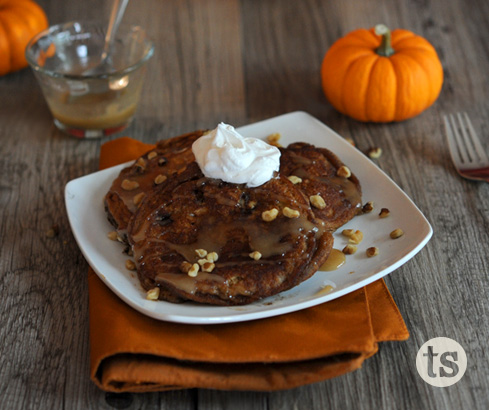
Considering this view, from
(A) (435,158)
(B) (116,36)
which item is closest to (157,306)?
(A) (435,158)

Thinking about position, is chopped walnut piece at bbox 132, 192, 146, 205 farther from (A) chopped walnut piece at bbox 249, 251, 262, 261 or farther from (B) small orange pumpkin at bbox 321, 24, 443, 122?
(B) small orange pumpkin at bbox 321, 24, 443, 122

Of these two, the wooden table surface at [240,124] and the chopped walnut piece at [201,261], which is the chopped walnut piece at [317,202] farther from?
the chopped walnut piece at [201,261]

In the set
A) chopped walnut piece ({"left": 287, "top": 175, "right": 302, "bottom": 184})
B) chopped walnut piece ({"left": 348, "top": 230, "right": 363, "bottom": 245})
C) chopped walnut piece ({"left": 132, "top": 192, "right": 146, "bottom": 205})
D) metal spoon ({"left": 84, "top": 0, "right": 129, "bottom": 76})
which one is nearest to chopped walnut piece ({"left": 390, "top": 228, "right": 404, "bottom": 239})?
chopped walnut piece ({"left": 348, "top": 230, "right": 363, "bottom": 245})

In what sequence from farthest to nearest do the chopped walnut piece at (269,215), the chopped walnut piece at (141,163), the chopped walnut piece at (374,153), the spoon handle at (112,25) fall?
the spoon handle at (112,25), the chopped walnut piece at (374,153), the chopped walnut piece at (141,163), the chopped walnut piece at (269,215)

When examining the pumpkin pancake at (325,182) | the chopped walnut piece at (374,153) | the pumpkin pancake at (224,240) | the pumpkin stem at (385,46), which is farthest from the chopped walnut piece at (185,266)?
the pumpkin stem at (385,46)

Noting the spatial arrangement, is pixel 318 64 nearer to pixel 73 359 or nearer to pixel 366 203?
pixel 366 203

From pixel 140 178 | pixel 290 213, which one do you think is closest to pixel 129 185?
pixel 140 178

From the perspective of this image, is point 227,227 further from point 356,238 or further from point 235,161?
point 356,238
